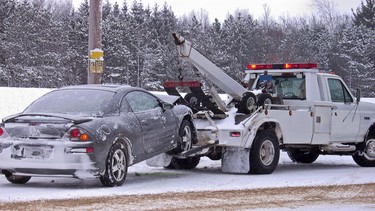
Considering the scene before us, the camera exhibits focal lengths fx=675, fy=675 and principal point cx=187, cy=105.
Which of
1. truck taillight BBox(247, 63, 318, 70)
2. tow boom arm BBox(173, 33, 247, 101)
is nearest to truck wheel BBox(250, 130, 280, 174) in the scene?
tow boom arm BBox(173, 33, 247, 101)

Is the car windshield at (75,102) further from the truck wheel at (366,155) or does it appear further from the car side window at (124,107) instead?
the truck wheel at (366,155)

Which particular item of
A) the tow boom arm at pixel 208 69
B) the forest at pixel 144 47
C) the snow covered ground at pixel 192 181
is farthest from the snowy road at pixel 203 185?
the forest at pixel 144 47

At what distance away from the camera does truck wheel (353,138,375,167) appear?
15.3 meters

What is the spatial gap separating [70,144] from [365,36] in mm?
74700

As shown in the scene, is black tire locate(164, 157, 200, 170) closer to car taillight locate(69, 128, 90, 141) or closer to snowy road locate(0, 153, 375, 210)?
snowy road locate(0, 153, 375, 210)

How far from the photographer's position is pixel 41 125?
9.77 meters

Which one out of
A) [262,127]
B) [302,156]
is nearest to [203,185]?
[262,127]

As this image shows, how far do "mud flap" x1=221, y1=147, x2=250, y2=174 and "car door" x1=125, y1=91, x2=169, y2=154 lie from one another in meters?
1.70

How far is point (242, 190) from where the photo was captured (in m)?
10.2

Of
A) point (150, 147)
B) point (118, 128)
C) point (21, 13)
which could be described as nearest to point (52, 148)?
point (118, 128)

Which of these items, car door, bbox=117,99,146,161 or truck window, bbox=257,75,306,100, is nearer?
car door, bbox=117,99,146,161

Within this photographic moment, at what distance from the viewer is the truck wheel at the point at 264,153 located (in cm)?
1274

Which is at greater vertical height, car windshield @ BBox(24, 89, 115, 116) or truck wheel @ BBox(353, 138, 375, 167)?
car windshield @ BBox(24, 89, 115, 116)

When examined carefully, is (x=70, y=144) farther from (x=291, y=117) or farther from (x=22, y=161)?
(x=291, y=117)
